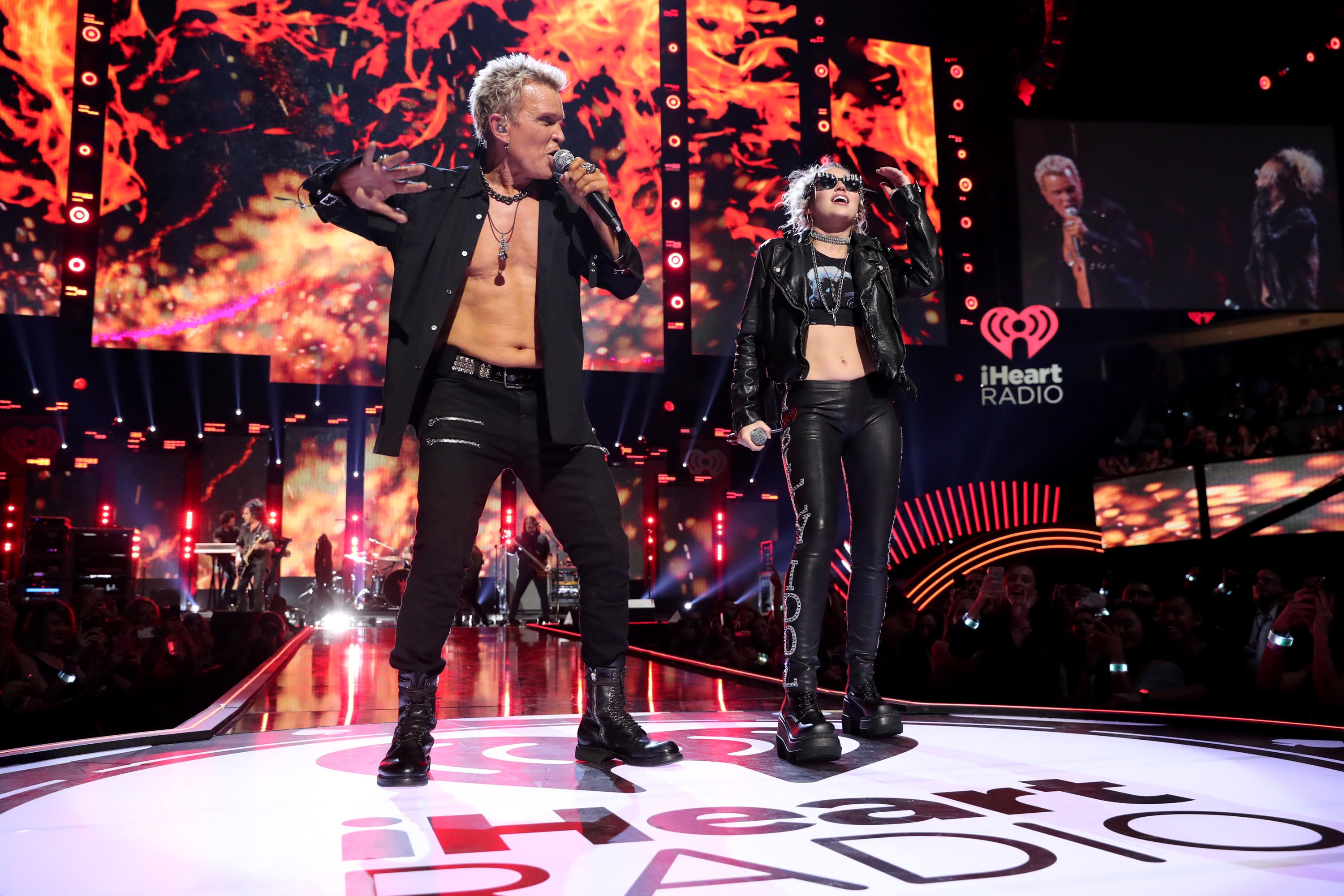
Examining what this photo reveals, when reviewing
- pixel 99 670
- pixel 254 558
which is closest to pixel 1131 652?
pixel 99 670

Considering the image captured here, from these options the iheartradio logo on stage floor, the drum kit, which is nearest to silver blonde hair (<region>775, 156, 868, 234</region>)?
the drum kit

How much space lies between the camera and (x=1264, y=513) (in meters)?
8.47

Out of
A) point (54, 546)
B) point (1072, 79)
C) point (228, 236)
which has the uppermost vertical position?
point (1072, 79)

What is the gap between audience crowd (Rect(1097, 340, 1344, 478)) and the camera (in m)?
9.96

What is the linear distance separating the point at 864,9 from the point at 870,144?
6.81 ft

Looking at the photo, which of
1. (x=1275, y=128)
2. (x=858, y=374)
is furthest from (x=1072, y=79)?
(x=858, y=374)

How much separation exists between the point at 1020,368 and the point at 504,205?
12.0 meters

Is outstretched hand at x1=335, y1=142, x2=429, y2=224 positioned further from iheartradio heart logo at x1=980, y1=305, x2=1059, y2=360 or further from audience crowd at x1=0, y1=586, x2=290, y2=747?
iheartradio heart logo at x1=980, y1=305, x2=1059, y2=360

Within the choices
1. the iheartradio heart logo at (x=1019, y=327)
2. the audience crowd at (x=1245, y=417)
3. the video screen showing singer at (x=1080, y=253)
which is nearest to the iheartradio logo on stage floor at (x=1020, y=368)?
the iheartradio heart logo at (x=1019, y=327)

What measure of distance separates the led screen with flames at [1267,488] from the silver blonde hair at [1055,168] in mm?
5850

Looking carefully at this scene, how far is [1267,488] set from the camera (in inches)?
345

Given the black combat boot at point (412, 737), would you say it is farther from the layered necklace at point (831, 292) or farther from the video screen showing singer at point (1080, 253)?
the video screen showing singer at point (1080, 253)

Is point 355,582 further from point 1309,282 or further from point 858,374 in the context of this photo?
point 1309,282

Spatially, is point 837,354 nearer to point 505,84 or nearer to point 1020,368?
point 505,84
